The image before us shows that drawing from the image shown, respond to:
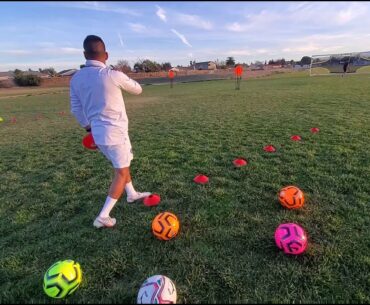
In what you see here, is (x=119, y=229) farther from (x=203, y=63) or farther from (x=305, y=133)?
(x=203, y=63)

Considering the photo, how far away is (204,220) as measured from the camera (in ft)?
10.9

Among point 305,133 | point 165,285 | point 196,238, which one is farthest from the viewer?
point 305,133

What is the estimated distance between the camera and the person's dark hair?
2945 mm

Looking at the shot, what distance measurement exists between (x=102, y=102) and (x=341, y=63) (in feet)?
130

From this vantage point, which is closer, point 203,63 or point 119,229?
point 119,229

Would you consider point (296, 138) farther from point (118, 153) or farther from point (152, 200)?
point (118, 153)

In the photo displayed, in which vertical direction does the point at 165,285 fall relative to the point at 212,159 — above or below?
above

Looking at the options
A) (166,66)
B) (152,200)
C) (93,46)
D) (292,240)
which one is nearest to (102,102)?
(93,46)

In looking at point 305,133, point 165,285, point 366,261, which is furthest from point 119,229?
point 305,133

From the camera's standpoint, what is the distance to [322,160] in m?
4.94

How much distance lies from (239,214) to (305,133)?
13.7ft

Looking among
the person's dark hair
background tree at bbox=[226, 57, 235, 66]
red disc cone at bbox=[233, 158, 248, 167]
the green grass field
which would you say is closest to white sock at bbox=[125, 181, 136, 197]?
the green grass field

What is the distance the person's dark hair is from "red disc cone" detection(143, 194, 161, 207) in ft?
6.26

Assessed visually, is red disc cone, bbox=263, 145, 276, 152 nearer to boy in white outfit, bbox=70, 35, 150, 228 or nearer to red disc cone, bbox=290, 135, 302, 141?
red disc cone, bbox=290, 135, 302, 141
